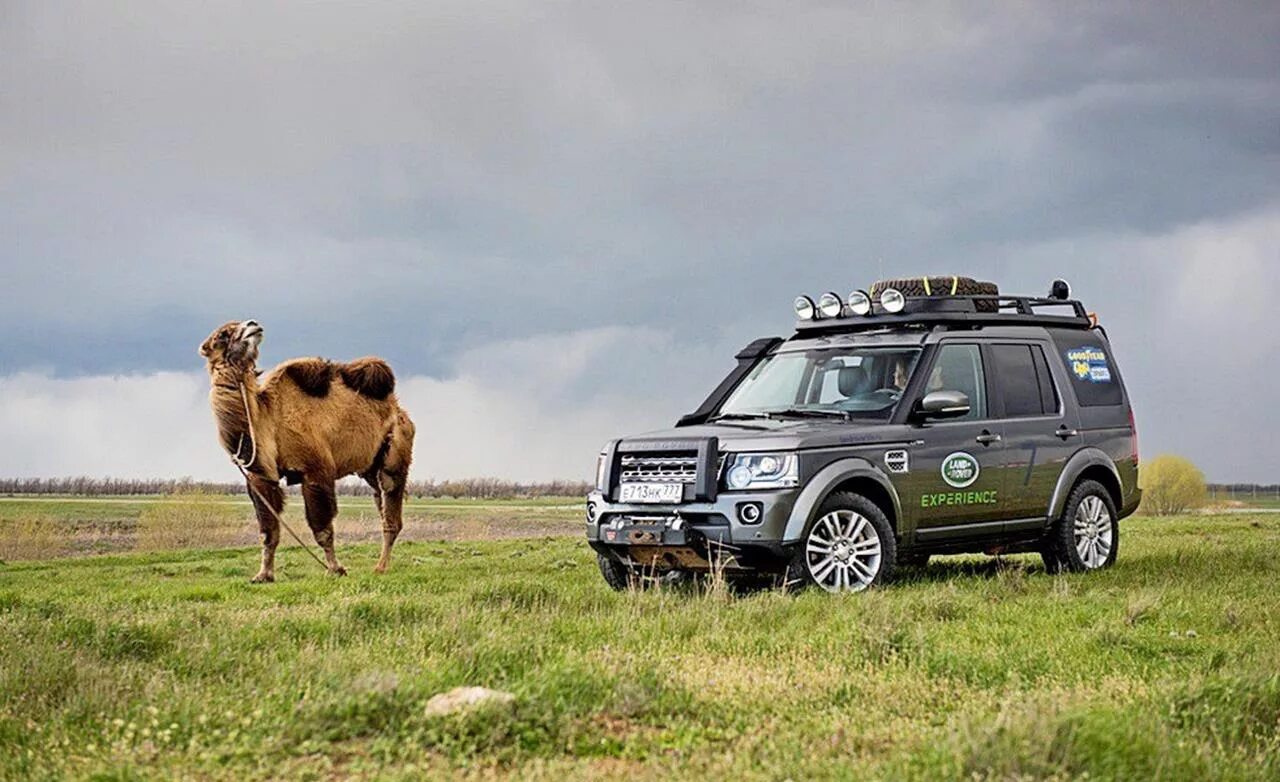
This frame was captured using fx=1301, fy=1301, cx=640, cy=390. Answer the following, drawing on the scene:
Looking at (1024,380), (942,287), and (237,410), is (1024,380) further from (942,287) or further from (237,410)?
(237,410)

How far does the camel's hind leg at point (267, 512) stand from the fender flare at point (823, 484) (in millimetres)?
7027

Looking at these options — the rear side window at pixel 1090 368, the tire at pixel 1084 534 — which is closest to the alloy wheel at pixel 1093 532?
the tire at pixel 1084 534

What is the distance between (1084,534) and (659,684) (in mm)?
8654

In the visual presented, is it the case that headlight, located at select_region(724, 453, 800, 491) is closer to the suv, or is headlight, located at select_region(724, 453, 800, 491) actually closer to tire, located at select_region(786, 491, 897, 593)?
the suv

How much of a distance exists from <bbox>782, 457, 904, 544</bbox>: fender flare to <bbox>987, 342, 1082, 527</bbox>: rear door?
2158 millimetres

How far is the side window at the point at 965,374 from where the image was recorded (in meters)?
12.6

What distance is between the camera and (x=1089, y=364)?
46.7ft

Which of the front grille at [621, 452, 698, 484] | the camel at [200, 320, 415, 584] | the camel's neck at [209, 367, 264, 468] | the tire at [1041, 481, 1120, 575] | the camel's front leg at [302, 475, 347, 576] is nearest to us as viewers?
the front grille at [621, 452, 698, 484]

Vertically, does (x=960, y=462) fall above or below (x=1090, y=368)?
below

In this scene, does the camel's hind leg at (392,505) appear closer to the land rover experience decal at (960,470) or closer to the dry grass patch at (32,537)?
the land rover experience decal at (960,470)

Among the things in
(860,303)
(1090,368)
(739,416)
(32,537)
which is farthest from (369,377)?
(32,537)

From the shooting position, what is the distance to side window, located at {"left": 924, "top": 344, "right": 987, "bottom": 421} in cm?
1259

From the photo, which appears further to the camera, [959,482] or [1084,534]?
[1084,534]

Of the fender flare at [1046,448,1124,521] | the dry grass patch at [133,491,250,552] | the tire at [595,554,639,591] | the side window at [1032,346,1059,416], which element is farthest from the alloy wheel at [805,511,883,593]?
the dry grass patch at [133,491,250,552]
